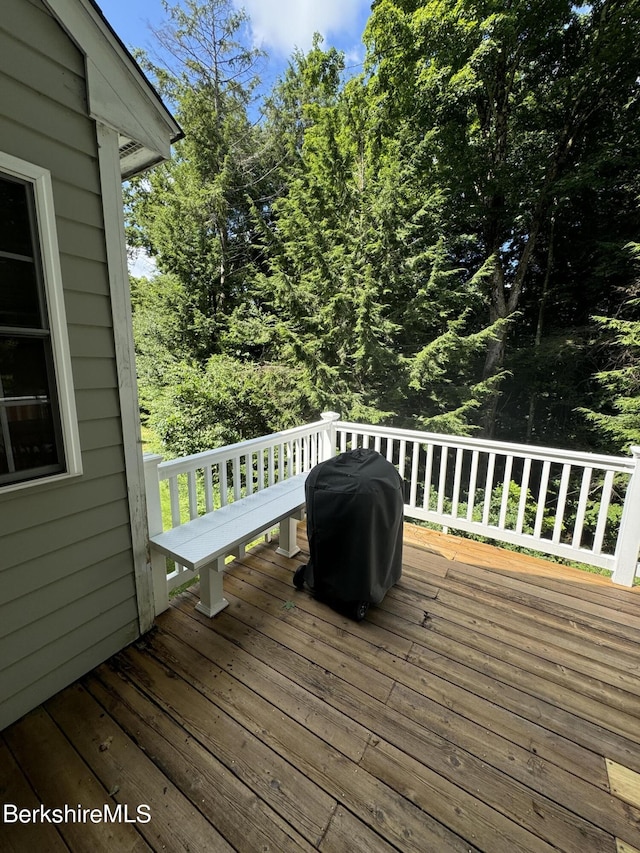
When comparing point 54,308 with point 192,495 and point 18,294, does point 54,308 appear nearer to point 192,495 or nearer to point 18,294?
point 18,294

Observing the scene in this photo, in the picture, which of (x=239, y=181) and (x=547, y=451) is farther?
(x=239, y=181)

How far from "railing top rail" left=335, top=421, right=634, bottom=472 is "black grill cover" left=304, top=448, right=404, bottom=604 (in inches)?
43.3

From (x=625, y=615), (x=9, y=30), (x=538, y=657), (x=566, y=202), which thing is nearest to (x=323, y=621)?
(x=538, y=657)

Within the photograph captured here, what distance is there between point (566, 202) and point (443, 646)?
8.64 meters

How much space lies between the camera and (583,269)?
792 centimetres

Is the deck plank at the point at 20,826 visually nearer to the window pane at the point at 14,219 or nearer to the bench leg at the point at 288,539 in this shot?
the bench leg at the point at 288,539

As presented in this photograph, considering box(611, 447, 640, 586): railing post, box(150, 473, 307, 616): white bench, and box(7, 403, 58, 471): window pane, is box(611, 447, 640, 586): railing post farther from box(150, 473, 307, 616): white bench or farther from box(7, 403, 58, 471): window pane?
box(7, 403, 58, 471): window pane

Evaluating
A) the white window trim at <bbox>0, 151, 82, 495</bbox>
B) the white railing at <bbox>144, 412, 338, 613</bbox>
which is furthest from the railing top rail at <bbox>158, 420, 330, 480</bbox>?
the white window trim at <bbox>0, 151, 82, 495</bbox>

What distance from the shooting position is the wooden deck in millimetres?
1176

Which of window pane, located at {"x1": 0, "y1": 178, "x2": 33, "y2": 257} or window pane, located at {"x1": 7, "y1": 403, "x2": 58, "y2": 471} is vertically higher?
window pane, located at {"x1": 0, "y1": 178, "x2": 33, "y2": 257}

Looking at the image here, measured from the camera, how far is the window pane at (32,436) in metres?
1.46

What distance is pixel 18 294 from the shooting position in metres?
1.42

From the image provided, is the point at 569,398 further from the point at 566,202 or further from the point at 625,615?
the point at 625,615

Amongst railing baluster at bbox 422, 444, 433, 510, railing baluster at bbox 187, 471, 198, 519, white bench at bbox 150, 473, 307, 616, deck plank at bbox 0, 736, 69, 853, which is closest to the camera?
deck plank at bbox 0, 736, 69, 853
